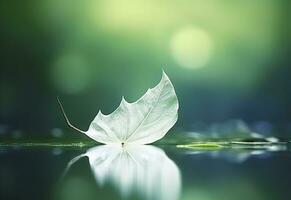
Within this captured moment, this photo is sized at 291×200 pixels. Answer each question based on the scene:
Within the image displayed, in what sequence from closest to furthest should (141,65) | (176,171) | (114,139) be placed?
(176,171)
(114,139)
(141,65)

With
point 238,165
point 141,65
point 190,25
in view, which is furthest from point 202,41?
point 238,165

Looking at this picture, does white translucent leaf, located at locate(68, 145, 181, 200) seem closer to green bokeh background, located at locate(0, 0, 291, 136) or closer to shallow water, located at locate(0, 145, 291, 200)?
shallow water, located at locate(0, 145, 291, 200)

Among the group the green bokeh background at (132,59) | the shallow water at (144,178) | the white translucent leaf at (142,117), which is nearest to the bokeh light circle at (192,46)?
the green bokeh background at (132,59)

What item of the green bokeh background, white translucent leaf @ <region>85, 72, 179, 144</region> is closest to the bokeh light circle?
the green bokeh background

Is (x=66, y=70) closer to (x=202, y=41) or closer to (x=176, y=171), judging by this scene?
(x=202, y=41)

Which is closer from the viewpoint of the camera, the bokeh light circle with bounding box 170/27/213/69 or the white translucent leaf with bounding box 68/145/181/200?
the white translucent leaf with bounding box 68/145/181/200

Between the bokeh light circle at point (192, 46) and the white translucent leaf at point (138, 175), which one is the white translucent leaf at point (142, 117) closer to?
the white translucent leaf at point (138, 175)

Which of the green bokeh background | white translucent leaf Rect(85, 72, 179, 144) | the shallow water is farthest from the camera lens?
the green bokeh background
